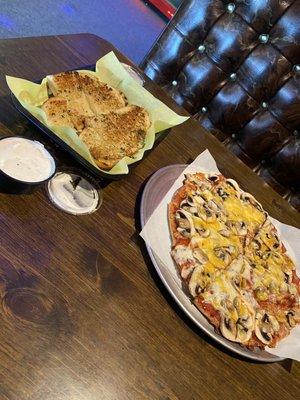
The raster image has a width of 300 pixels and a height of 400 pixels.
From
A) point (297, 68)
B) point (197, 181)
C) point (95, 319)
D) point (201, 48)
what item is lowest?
point (95, 319)

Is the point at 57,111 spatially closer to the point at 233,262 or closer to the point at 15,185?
the point at 15,185

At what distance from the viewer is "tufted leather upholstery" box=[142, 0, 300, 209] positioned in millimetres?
1882

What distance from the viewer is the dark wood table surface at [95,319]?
82cm

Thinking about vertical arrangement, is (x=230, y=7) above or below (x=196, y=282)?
above

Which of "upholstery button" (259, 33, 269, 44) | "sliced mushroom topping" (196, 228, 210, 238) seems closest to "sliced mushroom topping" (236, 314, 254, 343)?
"sliced mushroom topping" (196, 228, 210, 238)

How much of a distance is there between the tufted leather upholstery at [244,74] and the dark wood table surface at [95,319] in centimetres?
95

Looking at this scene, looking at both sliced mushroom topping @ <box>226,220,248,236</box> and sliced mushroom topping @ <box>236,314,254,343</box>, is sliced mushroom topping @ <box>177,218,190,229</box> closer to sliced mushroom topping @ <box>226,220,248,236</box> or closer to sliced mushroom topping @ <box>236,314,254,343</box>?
sliced mushroom topping @ <box>226,220,248,236</box>

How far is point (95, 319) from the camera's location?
914mm

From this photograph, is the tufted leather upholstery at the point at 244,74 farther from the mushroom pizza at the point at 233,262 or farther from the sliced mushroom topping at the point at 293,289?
the sliced mushroom topping at the point at 293,289

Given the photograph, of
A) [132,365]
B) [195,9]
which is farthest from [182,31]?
[132,365]

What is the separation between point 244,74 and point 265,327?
1.22m

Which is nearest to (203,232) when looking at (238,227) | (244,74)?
(238,227)

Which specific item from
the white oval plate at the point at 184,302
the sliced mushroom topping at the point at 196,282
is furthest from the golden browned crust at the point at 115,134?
the sliced mushroom topping at the point at 196,282

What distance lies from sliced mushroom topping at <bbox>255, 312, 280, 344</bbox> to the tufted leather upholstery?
1040 mm
